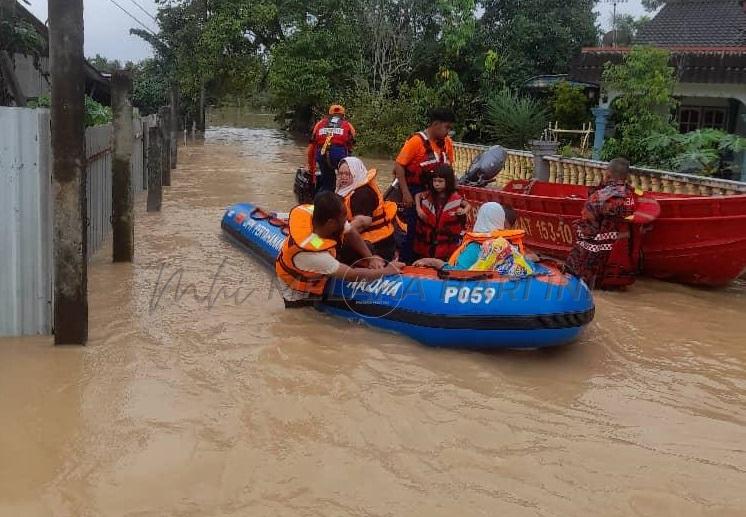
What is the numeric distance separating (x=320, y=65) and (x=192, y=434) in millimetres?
21681

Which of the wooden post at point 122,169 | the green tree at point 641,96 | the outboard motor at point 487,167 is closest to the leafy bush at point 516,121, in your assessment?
the green tree at point 641,96

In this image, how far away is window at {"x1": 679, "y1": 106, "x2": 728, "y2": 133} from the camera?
15188mm

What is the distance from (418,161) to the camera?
6848 mm

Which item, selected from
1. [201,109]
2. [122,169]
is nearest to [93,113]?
[122,169]

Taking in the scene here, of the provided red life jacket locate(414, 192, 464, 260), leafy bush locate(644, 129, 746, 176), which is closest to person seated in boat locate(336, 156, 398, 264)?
red life jacket locate(414, 192, 464, 260)

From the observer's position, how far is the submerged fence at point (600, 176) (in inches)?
316

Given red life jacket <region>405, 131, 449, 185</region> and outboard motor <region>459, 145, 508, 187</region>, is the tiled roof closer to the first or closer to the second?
outboard motor <region>459, 145, 508, 187</region>

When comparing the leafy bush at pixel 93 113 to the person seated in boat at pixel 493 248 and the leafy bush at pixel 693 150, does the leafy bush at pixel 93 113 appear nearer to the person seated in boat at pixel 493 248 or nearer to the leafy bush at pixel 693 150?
the person seated in boat at pixel 493 248

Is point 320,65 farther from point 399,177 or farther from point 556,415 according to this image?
point 556,415

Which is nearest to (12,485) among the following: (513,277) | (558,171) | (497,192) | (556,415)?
(556,415)

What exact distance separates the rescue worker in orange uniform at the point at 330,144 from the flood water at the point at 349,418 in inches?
111

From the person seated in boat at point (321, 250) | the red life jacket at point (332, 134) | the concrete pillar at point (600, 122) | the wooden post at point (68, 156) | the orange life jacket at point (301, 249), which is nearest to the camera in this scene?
the wooden post at point (68, 156)

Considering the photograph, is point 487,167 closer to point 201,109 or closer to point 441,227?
point 441,227

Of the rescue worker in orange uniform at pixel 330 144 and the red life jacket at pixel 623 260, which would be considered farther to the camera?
the rescue worker in orange uniform at pixel 330 144
